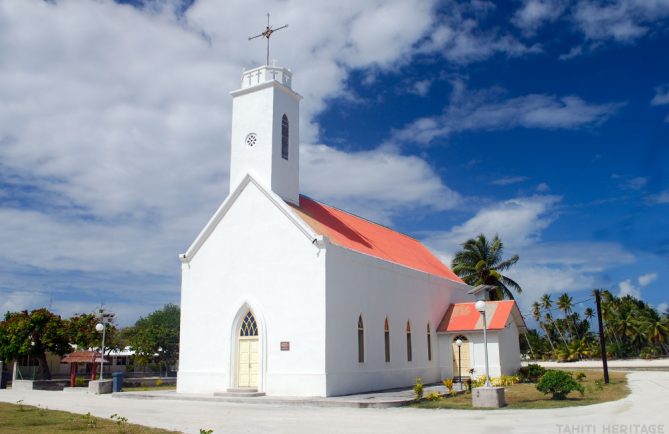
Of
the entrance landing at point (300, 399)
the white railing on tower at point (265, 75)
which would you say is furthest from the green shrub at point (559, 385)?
the white railing on tower at point (265, 75)

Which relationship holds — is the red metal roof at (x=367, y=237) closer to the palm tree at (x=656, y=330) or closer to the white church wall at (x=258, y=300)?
the white church wall at (x=258, y=300)

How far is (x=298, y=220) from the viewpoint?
23.4 metres

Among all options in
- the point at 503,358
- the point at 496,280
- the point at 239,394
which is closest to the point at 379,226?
the point at 503,358

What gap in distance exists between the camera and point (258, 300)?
2388 centimetres

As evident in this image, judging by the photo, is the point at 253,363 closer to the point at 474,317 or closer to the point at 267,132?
the point at 267,132

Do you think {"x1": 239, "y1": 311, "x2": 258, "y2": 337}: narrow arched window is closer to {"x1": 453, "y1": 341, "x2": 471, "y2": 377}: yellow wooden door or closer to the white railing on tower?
the white railing on tower

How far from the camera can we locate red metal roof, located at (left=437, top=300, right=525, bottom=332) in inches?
1211

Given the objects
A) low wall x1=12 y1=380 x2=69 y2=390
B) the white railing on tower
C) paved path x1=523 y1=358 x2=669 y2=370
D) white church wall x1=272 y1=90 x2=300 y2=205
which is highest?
the white railing on tower

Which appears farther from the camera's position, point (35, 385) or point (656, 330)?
point (656, 330)

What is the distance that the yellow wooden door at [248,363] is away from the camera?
2361 centimetres

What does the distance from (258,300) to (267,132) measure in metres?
7.43

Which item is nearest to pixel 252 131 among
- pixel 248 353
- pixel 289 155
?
pixel 289 155

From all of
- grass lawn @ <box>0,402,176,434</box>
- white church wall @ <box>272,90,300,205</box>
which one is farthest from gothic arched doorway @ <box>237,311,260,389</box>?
grass lawn @ <box>0,402,176,434</box>

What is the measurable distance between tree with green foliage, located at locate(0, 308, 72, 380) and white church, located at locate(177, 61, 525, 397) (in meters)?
14.5
